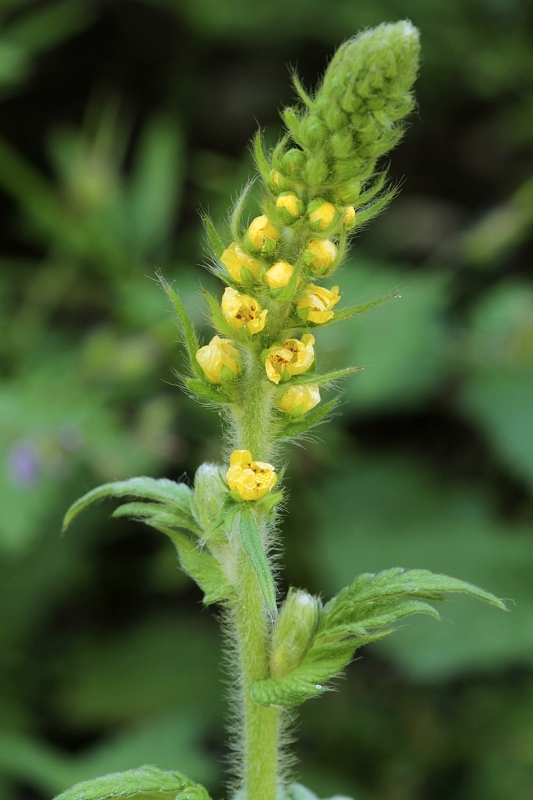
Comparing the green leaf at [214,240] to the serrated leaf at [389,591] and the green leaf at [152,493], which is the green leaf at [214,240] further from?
the serrated leaf at [389,591]

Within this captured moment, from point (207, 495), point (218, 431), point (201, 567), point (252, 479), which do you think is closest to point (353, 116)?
point (252, 479)

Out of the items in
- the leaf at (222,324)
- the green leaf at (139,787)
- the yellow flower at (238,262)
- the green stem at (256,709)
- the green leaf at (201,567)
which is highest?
the yellow flower at (238,262)

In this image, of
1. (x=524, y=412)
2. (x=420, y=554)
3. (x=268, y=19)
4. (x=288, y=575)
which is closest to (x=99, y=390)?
(x=288, y=575)

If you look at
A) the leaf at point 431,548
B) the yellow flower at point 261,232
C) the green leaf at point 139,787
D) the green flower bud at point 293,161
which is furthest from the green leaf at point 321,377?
the leaf at point 431,548

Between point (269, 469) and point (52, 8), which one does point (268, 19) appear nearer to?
point (52, 8)

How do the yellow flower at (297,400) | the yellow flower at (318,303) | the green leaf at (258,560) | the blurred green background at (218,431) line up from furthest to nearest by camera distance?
the blurred green background at (218,431)
the yellow flower at (297,400)
the yellow flower at (318,303)
the green leaf at (258,560)

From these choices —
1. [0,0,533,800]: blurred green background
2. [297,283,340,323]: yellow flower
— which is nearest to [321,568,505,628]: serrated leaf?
[297,283,340,323]: yellow flower

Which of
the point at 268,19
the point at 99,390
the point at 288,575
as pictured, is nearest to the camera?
the point at 99,390
